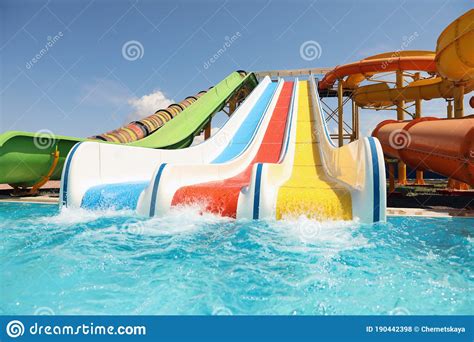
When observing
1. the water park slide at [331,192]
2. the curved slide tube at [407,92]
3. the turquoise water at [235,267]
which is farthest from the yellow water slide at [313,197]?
the curved slide tube at [407,92]

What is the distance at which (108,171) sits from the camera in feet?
16.0

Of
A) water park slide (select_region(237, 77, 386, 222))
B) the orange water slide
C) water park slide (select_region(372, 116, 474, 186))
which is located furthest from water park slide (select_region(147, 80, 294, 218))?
the orange water slide

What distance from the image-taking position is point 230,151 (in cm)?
739

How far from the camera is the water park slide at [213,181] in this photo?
375 cm

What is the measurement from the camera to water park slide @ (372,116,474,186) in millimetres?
3900

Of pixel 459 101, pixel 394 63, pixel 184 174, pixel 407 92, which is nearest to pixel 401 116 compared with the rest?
pixel 407 92

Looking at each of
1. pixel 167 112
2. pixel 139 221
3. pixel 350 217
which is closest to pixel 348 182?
→ pixel 350 217

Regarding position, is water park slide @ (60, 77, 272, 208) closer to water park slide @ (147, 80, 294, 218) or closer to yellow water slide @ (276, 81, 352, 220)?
water park slide @ (147, 80, 294, 218)

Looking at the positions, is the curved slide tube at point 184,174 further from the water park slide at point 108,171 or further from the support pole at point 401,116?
the support pole at point 401,116

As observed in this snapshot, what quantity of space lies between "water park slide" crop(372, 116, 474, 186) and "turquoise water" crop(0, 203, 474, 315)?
100 cm

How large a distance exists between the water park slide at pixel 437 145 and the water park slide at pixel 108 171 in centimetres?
412

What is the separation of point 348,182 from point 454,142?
1503mm

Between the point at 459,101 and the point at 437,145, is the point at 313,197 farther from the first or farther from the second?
the point at 459,101

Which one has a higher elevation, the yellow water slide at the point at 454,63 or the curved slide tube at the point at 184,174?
the yellow water slide at the point at 454,63
